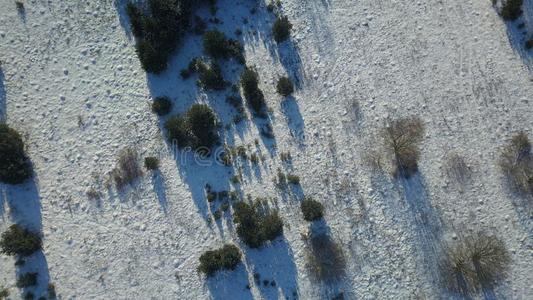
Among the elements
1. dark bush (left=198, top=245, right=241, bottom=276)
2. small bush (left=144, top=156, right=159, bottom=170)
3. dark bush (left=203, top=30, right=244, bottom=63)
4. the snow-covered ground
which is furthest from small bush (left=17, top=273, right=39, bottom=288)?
dark bush (left=203, top=30, right=244, bottom=63)

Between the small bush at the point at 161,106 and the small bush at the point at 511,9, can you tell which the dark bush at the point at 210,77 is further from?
the small bush at the point at 511,9

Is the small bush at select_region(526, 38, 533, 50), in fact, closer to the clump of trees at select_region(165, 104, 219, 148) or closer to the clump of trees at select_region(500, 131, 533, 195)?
the clump of trees at select_region(500, 131, 533, 195)

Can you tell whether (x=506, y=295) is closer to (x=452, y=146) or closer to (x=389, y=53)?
(x=452, y=146)

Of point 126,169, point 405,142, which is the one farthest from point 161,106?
point 405,142

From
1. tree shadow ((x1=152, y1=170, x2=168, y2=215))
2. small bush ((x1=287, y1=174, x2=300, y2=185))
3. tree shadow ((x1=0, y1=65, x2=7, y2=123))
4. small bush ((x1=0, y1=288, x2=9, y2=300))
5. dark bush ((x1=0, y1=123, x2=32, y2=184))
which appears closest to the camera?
dark bush ((x1=0, y1=123, x2=32, y2=184))

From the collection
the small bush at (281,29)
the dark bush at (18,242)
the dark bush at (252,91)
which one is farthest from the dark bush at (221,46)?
the dark bush at (18,242)

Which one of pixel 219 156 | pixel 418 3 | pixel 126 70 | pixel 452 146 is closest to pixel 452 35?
pixel 418 3
